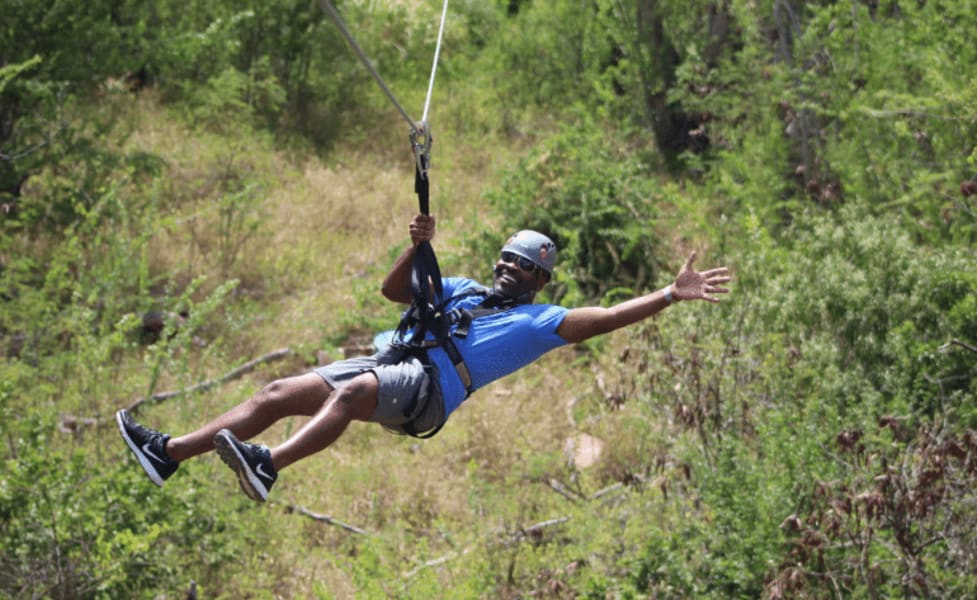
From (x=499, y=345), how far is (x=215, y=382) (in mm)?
4271

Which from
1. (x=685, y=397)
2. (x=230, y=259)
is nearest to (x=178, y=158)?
(x=230, y=259)

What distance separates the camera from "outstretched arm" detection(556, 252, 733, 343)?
5.57m

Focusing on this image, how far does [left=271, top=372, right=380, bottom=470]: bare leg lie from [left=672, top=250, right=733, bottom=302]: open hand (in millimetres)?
1332

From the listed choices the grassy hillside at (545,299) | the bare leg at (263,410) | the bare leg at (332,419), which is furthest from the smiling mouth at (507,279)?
the grassy hillside at (545,299)

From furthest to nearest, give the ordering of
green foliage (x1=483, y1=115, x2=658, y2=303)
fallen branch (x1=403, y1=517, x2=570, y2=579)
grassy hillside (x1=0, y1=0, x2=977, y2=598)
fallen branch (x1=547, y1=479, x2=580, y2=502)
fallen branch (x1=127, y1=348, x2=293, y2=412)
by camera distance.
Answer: green foliage (x1=483, y1=115, x2=658, y2=303) < fallen branch (x1=127, y1=348, x2=293, y2=412) < fallen branch (x1=547, y1=479, x2=580, y2=502) < fallen branch (x1=403, y1=517, x2=570, y2=579) < grassy hillside (x1=0, y1=0, x2=977, y2=598)

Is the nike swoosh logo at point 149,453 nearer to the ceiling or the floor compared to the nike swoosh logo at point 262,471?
nearer to the floor

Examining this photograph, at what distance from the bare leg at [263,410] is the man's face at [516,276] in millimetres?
1054

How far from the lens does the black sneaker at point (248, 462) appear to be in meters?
4.99

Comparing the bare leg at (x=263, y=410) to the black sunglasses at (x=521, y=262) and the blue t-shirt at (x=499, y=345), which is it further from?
the black sunglasses at (x=521, y=262)

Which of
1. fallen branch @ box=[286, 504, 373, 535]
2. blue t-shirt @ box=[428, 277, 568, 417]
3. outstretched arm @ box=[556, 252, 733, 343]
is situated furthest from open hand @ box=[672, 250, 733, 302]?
fallen branch @ box=[286, 504, 373, 535]

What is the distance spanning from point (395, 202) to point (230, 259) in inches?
89.2

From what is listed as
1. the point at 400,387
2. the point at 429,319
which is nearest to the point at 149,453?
the point at 400,387

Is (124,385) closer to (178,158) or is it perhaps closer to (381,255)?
(381,255)

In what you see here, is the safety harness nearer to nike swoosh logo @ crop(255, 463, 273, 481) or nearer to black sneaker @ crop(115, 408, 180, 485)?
nike swoosh logo @ crop(255, 463, 273, 481)
